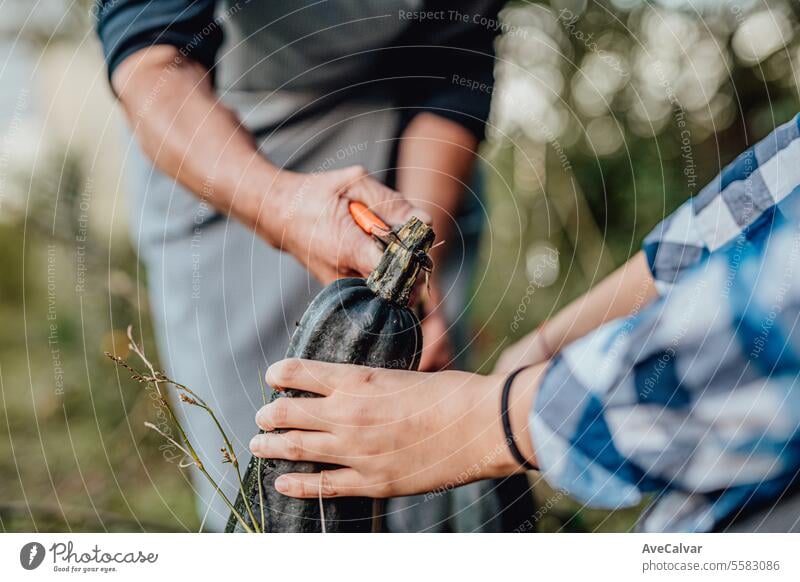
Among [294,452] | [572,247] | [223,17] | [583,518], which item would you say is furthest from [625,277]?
[223,17]

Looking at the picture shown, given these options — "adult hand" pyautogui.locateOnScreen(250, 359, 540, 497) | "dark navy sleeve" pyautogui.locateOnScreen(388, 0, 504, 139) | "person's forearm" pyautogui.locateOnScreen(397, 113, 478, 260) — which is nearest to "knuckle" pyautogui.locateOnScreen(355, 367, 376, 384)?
"adult hand" pyautogui.locateOnScreen(250, 359, 540, 497)

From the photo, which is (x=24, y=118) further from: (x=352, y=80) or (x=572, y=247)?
(x=572, y=247)

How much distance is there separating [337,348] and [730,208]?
0.48 metres

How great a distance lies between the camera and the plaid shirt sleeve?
890 millimetres

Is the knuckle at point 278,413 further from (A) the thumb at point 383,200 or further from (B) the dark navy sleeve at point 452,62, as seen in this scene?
(B) the dark navy sleeve at point 452,62

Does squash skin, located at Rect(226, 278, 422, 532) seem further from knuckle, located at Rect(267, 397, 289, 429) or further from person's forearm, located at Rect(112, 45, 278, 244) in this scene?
person's forearm, located at Rect(112, 45, 278, 244)

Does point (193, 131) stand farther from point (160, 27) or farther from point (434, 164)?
point (434, 164)

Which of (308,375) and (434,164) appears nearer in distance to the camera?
(308,375)

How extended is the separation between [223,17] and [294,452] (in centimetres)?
57

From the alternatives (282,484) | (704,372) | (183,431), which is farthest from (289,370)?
(704,372)

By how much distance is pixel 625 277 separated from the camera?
104 cm

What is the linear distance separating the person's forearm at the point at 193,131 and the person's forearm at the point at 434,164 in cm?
18

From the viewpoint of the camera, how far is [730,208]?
2.97ft

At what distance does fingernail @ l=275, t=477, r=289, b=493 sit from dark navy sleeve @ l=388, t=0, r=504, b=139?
0.50 meters
